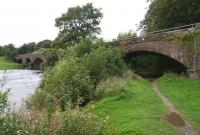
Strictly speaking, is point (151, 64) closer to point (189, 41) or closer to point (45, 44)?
point (189, 41)

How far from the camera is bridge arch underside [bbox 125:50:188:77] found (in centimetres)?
Answer: 4150

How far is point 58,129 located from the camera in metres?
12.2

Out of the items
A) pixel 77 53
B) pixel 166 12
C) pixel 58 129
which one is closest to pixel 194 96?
pixel 58 129

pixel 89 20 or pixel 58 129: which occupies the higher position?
pixel 89 20

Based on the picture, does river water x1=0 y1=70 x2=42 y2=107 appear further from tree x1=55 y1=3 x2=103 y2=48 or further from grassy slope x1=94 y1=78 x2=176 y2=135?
tree x1=55 y1=3 x2=103 y2=48

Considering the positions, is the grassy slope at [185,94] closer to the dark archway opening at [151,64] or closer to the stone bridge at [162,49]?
the stone bridge at [162,49]

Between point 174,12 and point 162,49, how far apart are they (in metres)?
5.88

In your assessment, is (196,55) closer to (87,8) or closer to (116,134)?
(116,134)

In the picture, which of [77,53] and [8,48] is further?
[8,48]

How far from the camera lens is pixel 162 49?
121ft

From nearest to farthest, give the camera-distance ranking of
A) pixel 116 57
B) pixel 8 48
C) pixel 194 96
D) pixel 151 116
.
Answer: pixel 151 116, pixel 194 96, pixel 116 57, pixel 8 48

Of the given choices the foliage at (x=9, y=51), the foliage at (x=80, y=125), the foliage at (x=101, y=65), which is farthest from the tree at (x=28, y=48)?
the foliage at (x=80, y=125)

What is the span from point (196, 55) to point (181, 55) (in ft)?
7.04

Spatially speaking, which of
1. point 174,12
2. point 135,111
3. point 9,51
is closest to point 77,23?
point 174,12
